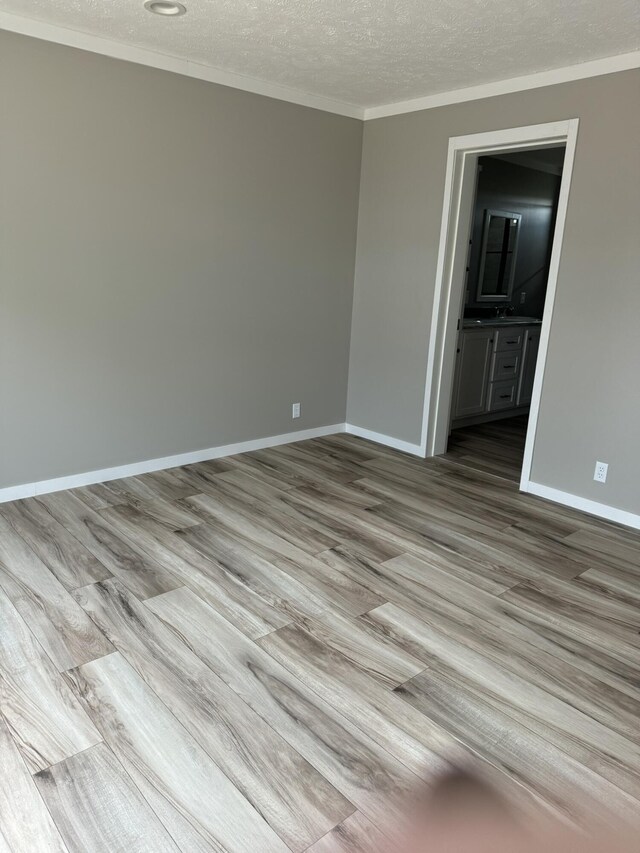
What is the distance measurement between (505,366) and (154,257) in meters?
3.41

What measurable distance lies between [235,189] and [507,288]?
3.37 meters

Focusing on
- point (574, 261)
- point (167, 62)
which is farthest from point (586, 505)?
point (167, 62)

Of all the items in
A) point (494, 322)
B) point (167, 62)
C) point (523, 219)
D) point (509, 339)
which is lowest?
point (509, 339)

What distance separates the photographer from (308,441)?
16.5 ft

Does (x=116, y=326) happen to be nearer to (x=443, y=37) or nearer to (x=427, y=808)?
(x=443, y=37)

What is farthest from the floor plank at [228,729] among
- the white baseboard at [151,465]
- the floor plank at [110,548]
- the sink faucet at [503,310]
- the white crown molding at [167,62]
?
the sink faucet at [503,310]

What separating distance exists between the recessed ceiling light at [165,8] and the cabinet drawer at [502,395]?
12.9ft

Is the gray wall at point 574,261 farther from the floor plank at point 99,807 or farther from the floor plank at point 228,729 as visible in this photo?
the floor plank at point 99,807

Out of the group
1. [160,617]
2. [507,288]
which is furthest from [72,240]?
[507,288]

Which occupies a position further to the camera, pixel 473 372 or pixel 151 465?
pixel 473 372

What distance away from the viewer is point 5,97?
3.17m

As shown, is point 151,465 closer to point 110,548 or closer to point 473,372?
point 110,548

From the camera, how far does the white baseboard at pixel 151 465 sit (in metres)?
3.64

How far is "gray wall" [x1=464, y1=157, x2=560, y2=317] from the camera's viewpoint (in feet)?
19.3
